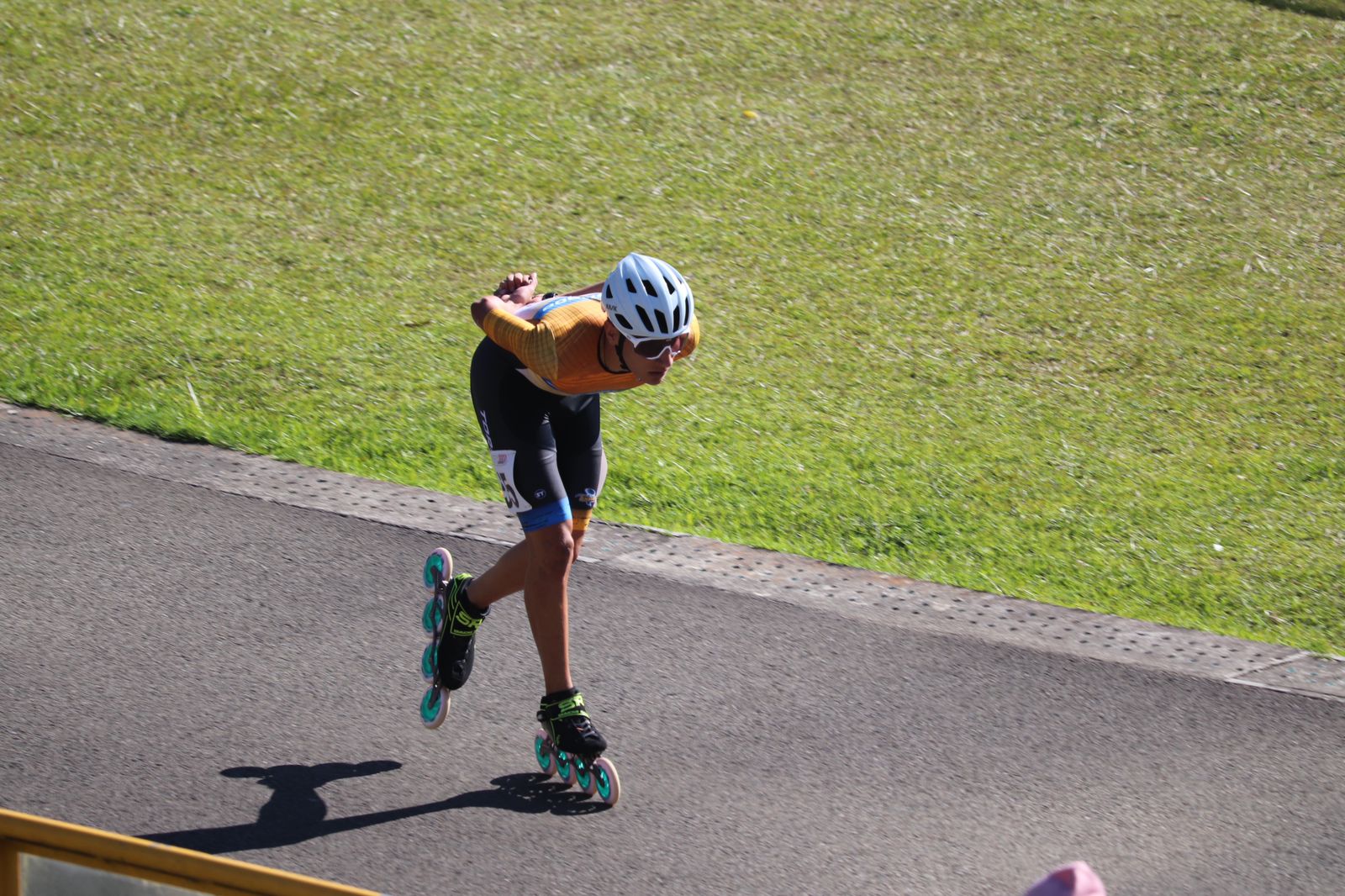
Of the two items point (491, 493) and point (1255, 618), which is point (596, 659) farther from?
point (1255, 618)

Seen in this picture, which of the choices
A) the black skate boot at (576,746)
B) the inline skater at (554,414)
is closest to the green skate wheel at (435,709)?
the inline skater at (554,414)

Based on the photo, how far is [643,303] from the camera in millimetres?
4938

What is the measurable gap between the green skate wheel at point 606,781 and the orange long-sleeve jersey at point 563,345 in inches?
53.2

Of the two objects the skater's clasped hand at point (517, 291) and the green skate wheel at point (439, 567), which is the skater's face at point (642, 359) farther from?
the green skate wheel at point (439, 567)

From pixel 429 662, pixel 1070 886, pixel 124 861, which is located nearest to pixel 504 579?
pixel 429 662

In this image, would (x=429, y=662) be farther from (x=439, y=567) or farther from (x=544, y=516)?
(x=544, y=516)

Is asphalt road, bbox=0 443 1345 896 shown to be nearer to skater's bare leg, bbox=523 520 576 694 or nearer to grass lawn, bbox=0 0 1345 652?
skater's bare leg, bbox=523 520 576 694

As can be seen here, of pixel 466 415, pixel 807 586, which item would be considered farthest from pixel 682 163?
pixel 807 586

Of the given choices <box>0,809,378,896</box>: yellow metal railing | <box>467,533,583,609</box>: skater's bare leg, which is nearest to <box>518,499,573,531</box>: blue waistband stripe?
<box>467,533,583,609</box>: skater's bare leg

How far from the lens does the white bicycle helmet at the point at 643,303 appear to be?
494 centimetres

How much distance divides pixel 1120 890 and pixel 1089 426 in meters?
4.56

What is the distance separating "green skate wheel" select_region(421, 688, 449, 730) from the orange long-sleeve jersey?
4.22 ft

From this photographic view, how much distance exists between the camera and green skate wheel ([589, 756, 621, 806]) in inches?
208

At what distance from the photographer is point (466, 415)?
28.8 ft
